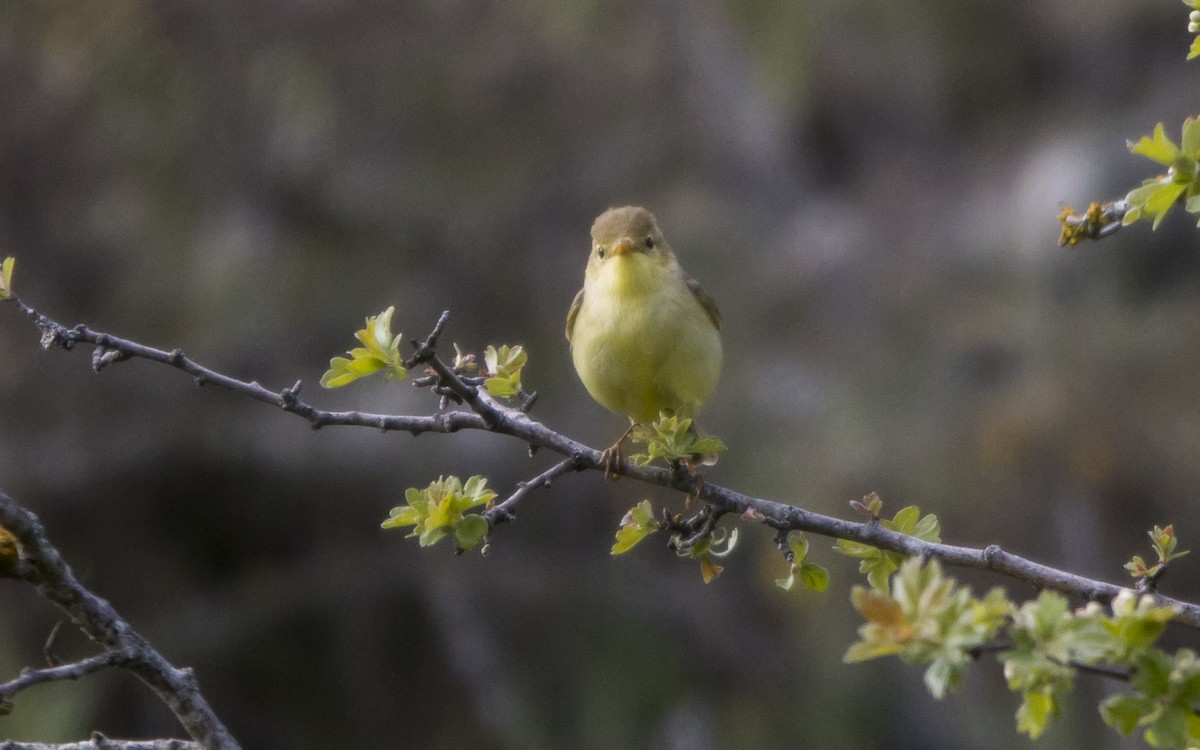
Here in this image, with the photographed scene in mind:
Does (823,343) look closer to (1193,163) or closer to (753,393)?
(753,393)

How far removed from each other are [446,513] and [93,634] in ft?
1.75

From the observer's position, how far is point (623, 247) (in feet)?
11.0

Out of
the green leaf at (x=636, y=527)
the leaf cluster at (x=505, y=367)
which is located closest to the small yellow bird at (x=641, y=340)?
the leaf cluster at (x=505, y=367)

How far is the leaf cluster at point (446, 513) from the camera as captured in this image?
202 cm

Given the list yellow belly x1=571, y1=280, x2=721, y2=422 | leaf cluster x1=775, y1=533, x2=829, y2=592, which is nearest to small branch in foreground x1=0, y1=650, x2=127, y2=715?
leaf cluster x1=775, y1=533, x2=829, y2=592

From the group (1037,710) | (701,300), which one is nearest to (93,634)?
(1037,710)

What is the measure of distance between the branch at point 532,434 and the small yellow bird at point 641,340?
62 centimetres

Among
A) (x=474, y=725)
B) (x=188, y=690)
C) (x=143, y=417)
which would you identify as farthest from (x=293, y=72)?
(x=188, y=690)

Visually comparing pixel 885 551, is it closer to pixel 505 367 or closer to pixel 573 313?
pixel 505 367

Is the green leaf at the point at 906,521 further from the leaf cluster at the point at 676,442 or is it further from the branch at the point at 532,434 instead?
the leaf cluster at the point at 676,442

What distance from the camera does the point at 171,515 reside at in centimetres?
595

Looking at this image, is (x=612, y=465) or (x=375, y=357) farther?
(x=612, y=465)


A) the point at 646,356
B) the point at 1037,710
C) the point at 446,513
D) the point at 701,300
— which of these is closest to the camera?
the point at 1037,710

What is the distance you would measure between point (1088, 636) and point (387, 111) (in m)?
6.08
